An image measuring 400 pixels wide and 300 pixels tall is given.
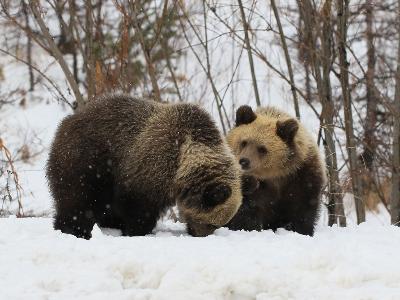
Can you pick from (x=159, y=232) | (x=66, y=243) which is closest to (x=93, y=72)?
(x=159, y=232)

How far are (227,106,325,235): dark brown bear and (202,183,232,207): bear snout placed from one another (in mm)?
867

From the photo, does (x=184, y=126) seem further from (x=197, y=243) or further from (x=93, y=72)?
(x=93, y=72)

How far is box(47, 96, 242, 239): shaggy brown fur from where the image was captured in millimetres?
5859

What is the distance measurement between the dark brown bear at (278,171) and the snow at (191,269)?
163 cm

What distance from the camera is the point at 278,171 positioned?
679 centimetres

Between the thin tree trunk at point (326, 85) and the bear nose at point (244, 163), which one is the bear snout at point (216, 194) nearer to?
the bear nose at point (244, 163)

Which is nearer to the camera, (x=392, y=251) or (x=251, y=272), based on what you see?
(x=251, y=272)

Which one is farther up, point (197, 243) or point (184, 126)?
point (184, 126)

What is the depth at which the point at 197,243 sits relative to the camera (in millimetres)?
5016

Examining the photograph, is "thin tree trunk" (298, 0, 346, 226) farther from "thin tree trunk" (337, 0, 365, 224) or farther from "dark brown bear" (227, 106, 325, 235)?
"dark brown bear" (227, 106, 325, 235)

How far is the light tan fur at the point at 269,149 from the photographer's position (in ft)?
22.1

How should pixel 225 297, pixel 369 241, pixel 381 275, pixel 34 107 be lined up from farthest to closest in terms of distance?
pixel 34 107, pixel 369 241, pixel 381 275, pixel 225 297

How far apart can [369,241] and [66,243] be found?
266 cm

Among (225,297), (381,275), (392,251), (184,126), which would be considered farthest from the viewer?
(184,126)
